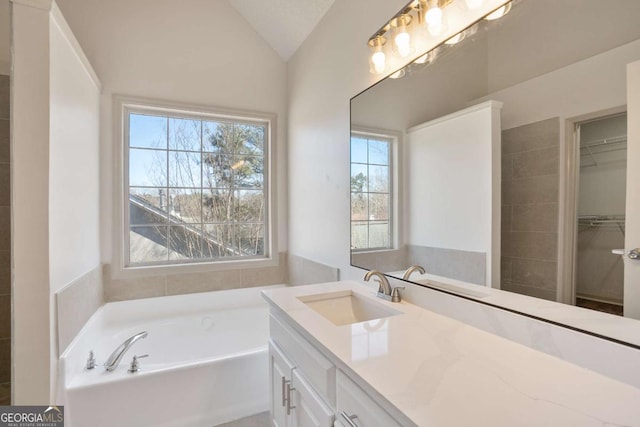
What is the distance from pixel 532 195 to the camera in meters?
1.00

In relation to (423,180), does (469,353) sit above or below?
below

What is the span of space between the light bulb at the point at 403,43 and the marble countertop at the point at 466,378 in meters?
1.24

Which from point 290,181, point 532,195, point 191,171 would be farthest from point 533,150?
point 191,171

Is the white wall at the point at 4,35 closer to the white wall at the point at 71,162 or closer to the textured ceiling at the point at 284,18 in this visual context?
the white wall at the point at 71,162

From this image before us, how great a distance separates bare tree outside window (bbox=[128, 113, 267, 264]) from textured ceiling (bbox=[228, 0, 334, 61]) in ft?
2.48

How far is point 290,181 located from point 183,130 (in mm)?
1045

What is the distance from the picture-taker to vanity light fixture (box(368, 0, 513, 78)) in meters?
1.27

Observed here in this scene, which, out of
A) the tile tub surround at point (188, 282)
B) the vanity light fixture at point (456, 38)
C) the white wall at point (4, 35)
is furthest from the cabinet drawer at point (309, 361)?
the white wall at point (4, 35)

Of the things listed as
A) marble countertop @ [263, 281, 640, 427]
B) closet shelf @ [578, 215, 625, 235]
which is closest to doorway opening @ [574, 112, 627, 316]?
closet shelf @ [578, 215, 625, 235]

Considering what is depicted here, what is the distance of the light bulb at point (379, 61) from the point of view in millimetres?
1642

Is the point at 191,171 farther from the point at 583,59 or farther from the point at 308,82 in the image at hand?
the point at 583,59

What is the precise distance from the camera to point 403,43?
1.48 meters

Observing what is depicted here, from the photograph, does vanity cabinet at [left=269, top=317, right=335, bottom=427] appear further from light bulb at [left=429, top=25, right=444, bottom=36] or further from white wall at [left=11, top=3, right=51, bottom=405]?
light bulb at [left=429, top=25, right=444, bottom=36]

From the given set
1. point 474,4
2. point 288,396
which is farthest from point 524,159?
point 288,396
